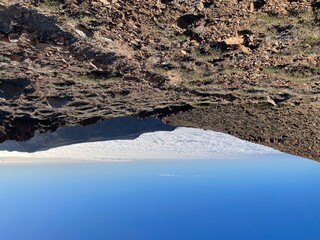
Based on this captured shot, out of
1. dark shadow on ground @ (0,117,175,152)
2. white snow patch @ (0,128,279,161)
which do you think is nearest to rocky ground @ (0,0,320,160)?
dark shadow on ground @ (0,117,175,152)

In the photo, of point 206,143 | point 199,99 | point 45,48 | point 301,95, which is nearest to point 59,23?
point 45,48

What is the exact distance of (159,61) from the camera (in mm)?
2029

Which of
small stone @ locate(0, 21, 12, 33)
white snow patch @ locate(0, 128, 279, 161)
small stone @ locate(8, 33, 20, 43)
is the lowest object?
white snow patch @ locate(0, 128, 279, 161)

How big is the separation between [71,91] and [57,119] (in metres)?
0.67

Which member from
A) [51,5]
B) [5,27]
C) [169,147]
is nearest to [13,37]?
[5,27]

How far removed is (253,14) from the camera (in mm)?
1578

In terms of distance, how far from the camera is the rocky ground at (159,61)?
1.58m

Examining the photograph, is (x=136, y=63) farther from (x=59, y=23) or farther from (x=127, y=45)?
(x=59, y=23)

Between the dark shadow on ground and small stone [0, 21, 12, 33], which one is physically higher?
small stone [0, 21, 12, 33]

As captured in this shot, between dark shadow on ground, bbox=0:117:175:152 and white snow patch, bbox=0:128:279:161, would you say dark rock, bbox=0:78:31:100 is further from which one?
white snow patch, bbox=0:128:279:161

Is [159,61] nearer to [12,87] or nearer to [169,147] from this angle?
[12,87]

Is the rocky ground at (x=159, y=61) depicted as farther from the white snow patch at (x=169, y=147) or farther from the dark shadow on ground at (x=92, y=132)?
the white snow patch at (x=169, y=147)

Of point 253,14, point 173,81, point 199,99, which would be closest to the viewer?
point 253,14

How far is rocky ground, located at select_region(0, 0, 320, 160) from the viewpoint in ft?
5.18
